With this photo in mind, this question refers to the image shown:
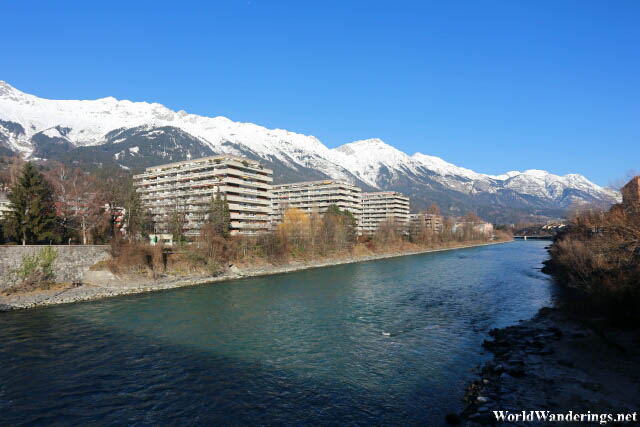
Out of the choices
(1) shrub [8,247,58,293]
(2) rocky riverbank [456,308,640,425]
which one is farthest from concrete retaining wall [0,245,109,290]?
(2) rocky riverbank [456,308,640,425]

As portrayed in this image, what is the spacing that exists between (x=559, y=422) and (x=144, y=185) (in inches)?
4129

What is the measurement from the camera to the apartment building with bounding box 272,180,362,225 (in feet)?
441

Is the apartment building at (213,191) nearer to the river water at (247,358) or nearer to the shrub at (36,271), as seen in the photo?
the shrub at (36,271)

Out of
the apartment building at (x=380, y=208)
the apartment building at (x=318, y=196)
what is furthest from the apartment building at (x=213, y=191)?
the apartment building at (x=380, y=208)

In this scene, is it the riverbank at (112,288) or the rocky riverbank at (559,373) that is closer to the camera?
the rocky riverbank at (559,373)

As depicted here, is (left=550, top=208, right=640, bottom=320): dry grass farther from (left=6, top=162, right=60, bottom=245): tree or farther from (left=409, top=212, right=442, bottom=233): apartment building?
(left=409, top=212, right=442, bottom=233): apartment building

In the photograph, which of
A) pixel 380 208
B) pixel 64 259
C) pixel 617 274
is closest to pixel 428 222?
pixel 380 208

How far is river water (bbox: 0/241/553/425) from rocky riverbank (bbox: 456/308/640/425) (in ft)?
3.50

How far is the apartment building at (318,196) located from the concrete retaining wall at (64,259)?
88.1m

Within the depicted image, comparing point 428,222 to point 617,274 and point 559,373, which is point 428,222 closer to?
point 617,274

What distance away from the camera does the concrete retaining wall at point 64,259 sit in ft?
110

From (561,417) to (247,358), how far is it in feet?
43.3

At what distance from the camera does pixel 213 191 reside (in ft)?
268

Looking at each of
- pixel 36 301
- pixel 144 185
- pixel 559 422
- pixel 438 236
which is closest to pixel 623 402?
pixel 559 422
